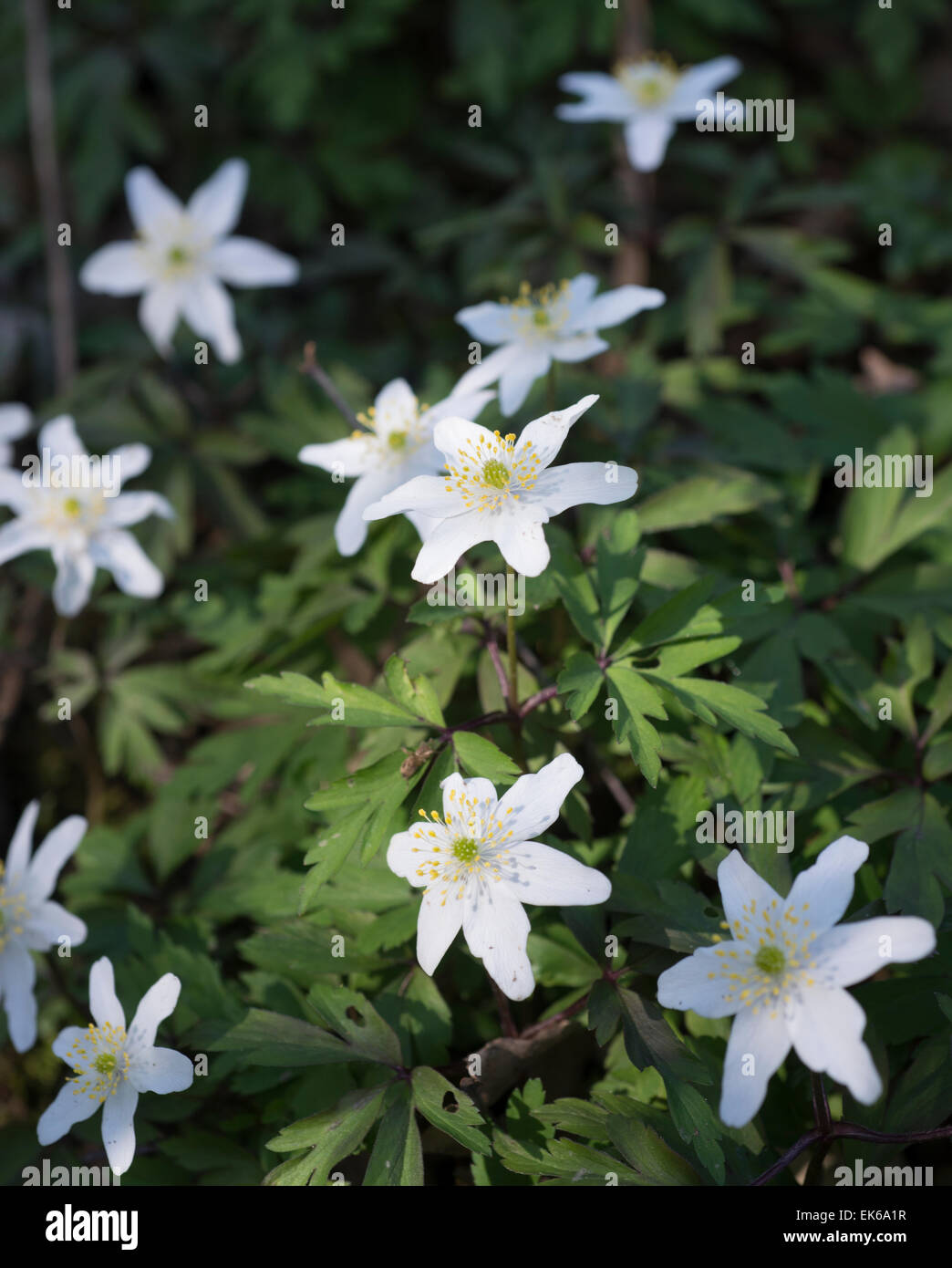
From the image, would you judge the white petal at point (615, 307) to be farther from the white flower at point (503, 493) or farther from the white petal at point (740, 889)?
the white petal at point (740, 889)

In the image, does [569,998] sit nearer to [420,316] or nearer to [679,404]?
[679,404]

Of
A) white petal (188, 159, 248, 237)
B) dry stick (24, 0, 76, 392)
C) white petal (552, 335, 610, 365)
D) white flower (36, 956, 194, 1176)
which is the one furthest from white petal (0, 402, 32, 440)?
white flower (36, 956, 194, 1176)

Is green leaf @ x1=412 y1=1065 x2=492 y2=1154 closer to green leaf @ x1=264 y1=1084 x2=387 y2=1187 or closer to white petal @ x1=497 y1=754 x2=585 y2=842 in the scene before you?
green leaf @ x1=264 y1=1084 x2=387 y2=1187

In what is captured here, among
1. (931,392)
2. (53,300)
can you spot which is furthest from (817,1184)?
(53,300)

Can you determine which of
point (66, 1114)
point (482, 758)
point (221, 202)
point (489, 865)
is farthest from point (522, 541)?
point (221, 202)

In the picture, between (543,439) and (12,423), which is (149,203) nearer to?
(12,423)

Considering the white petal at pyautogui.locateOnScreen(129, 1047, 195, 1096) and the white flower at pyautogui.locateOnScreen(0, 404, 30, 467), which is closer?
the white petal at pyautogui.locateOnScreen(129, 1047, 195, 1096)
